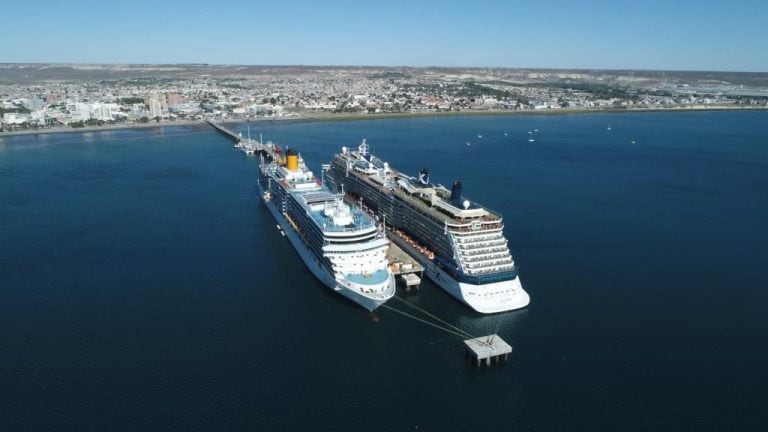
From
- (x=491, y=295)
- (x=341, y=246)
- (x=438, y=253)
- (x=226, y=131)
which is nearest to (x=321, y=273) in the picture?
(x=341, y=246)

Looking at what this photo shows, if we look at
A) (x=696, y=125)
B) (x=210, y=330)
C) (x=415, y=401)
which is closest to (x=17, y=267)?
(x=210, y=330)

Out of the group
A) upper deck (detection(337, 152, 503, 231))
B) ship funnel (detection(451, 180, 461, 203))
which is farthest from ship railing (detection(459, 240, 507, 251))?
ship funnel (detection(451, 180, 461, 203))

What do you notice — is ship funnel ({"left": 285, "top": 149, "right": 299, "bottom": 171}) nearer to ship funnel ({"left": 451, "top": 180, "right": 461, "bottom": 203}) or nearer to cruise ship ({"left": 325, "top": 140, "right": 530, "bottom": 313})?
cruise ship ({"left": 325, "top": 140, "right": 530, "bottom": 313})

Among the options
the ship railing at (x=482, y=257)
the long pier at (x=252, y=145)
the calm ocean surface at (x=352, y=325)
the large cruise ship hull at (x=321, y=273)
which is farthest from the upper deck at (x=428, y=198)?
the long pier at (x=252, y=145)

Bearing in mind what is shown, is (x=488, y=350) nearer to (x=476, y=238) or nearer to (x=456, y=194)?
(x=476, y=238)

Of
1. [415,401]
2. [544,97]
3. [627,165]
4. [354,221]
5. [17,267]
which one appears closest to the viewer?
[415,401]

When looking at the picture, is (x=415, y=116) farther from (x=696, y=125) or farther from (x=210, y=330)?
(x=210, y=330)
